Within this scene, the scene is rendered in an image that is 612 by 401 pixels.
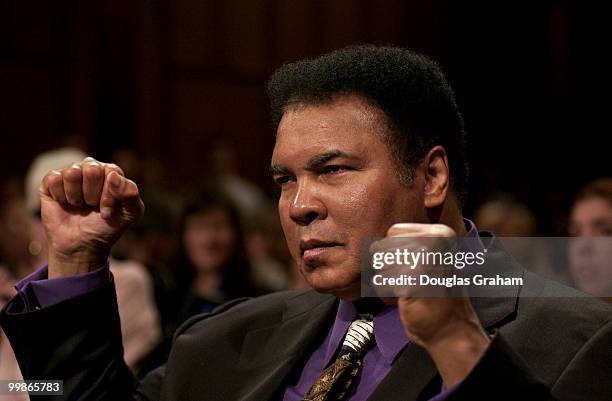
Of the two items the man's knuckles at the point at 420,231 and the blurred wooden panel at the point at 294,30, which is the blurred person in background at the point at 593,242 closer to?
the man's knuckles at the point at 420,231

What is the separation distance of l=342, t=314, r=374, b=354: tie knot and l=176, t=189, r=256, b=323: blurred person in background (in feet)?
5.46

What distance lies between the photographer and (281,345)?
1683 mm

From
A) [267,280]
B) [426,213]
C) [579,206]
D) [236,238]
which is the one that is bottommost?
[267,280]

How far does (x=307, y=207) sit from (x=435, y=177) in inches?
9.8

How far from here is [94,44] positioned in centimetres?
613

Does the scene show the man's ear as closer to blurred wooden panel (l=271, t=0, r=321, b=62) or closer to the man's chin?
the man's chin

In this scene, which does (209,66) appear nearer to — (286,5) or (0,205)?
(286,5)

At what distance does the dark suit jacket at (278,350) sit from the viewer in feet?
4.30

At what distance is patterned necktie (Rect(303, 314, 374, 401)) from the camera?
1479 millimetres

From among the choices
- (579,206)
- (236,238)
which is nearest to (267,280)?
(236,238)

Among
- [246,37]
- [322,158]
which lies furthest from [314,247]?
[246,37]

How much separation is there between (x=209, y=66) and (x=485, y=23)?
2005mm

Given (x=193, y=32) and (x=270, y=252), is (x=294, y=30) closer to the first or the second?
(x=193, y=32)

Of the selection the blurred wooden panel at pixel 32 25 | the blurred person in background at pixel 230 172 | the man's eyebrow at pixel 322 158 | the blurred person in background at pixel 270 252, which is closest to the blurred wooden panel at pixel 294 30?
the blurred person in background at pixel 230 172
